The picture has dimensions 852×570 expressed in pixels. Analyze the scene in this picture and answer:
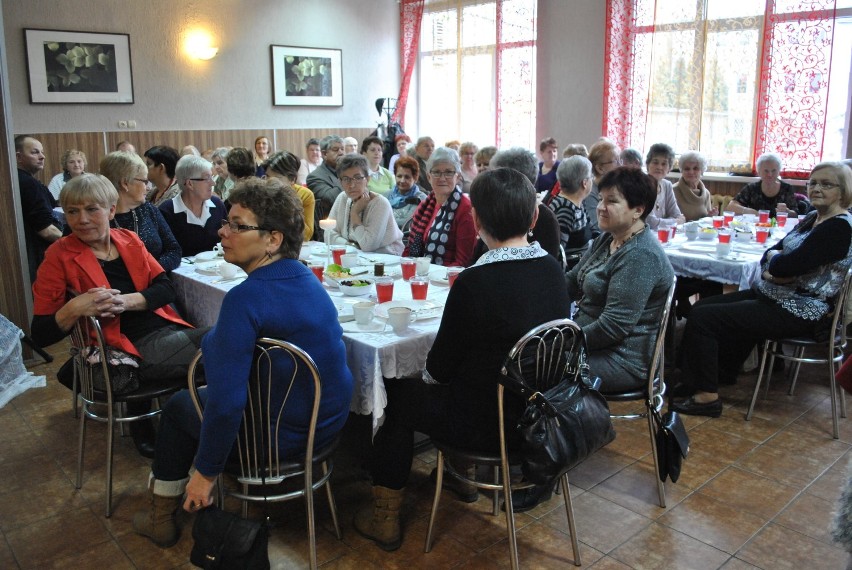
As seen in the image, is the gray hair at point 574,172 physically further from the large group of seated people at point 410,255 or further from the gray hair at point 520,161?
the gray hair at point 520,161

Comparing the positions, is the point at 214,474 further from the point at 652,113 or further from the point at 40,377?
the point at 652,113

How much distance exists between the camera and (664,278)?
265cm

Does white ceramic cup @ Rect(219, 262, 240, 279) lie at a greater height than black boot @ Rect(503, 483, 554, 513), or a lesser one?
greater

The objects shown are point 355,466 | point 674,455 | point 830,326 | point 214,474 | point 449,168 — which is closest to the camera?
point 214,474

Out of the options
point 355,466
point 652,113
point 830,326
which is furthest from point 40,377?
point 652,113

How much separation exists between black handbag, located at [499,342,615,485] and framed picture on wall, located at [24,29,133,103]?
7469mm

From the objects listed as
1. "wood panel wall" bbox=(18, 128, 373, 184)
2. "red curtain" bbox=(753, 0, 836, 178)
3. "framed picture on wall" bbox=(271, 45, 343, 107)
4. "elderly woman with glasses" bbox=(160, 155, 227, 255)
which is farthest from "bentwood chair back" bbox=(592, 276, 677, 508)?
"framed picture on wall" bbox=(271, 45, 343, 107)

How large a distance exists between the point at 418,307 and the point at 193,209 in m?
1.85

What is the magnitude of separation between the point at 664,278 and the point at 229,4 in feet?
26.1

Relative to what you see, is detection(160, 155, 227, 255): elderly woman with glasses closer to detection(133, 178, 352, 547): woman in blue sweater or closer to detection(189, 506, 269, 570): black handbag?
detection(133, 178, 352, 547): woman in blue sweater

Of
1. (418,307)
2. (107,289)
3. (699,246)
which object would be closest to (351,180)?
(418,307)

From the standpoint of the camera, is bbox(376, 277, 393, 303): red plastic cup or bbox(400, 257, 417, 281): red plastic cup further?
bbox(400, 257, 417, 281): red plastic cup

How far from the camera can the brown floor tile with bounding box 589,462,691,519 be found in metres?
2.65

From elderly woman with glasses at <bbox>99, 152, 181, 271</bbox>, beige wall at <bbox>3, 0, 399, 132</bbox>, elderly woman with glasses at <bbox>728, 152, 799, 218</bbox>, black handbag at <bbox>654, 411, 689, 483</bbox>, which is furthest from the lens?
beige wall at <bbox>3, 0, 399, 132</bbox>
